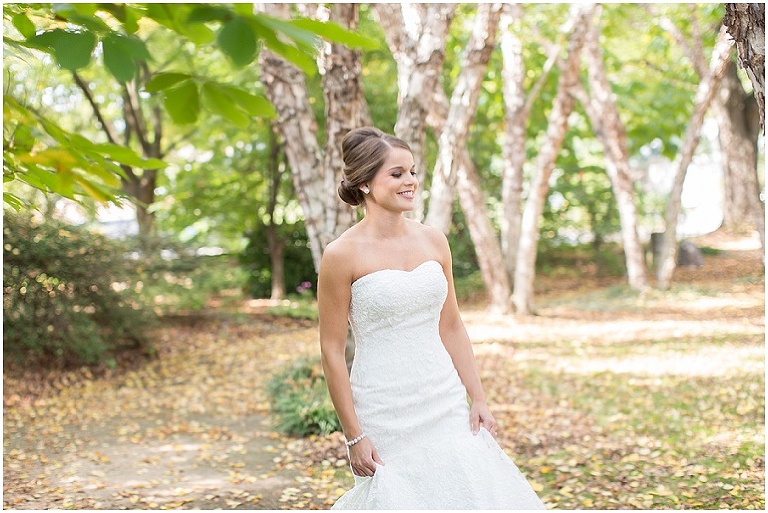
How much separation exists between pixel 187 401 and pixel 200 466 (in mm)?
2617

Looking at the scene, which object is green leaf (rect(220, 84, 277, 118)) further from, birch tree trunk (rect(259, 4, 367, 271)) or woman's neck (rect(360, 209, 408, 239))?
birch tree trunk (rect(259, 4, 367, 271))

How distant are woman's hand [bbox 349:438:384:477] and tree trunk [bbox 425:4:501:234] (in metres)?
4.93

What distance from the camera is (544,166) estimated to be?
42.8 ft

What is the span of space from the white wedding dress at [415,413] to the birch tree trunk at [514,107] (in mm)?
10587

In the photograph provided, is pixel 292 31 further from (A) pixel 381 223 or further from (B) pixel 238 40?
(A) pixel 381 223

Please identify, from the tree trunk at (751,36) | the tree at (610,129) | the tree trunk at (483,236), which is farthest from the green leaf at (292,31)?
the tree at (610,129)

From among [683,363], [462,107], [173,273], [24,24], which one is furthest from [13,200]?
[173,273]

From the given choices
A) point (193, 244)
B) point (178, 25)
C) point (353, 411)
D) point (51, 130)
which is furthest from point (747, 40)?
point (193, 244)

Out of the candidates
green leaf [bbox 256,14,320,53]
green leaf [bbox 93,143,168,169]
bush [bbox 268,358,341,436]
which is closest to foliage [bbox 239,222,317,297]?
bush [bbox 268,358,341,436]

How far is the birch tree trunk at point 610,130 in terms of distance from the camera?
568 inches

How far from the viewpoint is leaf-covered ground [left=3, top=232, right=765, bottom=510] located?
5.28 metres

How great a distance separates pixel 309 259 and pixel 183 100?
14707 millimetres

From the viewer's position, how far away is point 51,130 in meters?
1.74

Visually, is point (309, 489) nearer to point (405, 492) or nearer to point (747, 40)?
point (405, 492)
